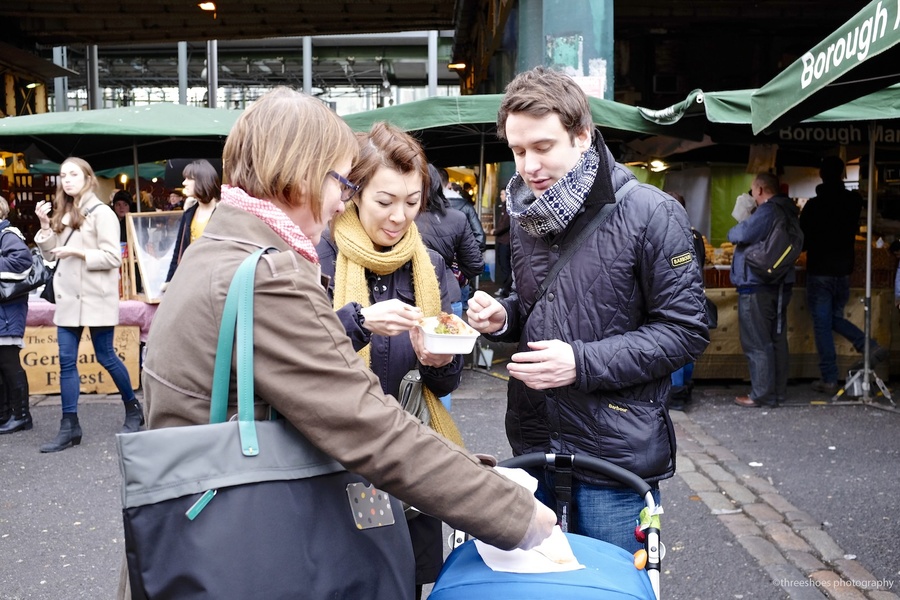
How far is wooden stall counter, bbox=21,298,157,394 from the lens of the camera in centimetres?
825

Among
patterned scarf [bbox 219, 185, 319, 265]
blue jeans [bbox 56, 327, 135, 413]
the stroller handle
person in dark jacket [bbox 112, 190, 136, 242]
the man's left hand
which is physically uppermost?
person in dark jacket [bbox 112, 190, 136, 242]

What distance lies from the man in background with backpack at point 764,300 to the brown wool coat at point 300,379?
6798 mm

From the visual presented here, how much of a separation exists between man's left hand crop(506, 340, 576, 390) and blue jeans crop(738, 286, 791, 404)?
617cm

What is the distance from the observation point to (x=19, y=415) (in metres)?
7.10

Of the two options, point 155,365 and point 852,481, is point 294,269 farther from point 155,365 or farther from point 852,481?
point 852,481

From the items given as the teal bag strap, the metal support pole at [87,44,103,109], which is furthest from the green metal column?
the metal support pole at [87,44,103,109]

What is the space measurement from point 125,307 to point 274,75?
32133 mm

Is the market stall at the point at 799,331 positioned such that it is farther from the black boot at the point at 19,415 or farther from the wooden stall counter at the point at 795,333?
the black boot at the point at 19,415

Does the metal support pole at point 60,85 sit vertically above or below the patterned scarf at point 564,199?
above

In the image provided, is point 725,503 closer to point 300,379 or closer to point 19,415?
point 300,379

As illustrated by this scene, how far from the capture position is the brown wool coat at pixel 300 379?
5.16ft

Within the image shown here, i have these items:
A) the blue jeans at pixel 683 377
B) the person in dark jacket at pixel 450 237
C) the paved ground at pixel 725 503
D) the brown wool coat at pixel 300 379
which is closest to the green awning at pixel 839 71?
the person in dark jacket at pixel 450 237

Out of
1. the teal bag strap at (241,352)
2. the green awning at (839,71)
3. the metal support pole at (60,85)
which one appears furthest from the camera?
the metal support pole at (60,85)

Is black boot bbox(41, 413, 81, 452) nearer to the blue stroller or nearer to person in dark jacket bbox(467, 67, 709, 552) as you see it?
person in dark jacket bbox(467, 67, 709, 552)
